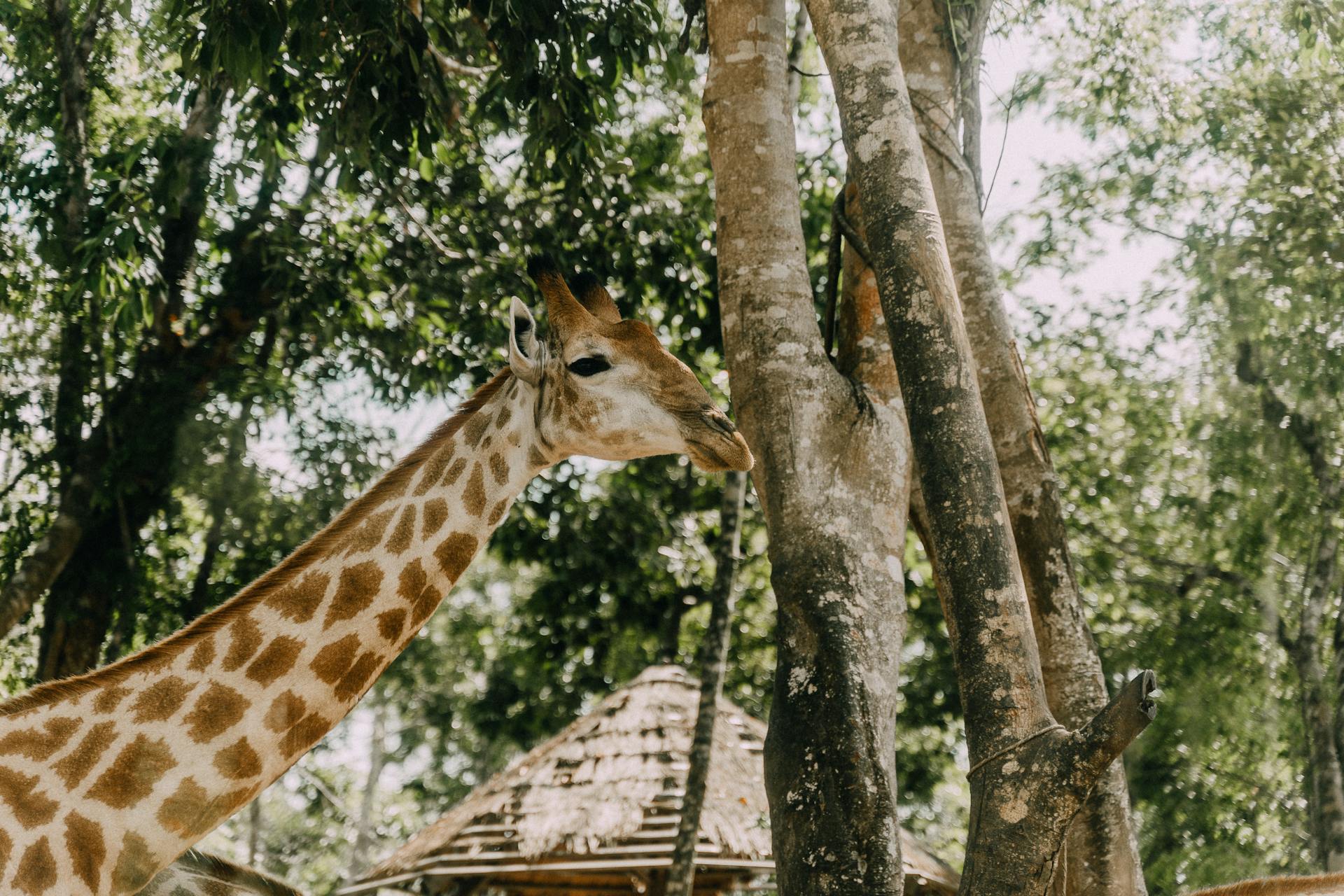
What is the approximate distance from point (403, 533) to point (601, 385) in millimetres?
864

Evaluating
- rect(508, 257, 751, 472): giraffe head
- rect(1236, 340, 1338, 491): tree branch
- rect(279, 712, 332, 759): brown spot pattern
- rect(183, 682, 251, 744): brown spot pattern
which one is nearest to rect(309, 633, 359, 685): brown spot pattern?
rect(279, 712, 332, 759): brown spot pattern

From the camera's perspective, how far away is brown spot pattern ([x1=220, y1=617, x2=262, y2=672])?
363 centimetres

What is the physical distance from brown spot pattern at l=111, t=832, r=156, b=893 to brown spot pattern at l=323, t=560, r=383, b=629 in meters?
0.82

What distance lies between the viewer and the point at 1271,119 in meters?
11.1

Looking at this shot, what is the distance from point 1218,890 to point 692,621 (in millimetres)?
12663

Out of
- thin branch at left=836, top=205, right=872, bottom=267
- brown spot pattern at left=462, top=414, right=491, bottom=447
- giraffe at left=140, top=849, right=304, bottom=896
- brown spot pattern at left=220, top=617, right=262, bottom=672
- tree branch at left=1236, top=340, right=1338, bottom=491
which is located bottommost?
giraffe at left=140, top=849, right=304, bottom=896

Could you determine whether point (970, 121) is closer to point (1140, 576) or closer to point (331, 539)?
point (331, 539)

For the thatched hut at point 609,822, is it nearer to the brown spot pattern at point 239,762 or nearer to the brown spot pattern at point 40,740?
the brown spot pattern at point 239,762

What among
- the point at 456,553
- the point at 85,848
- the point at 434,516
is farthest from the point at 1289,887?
the point at 85,848

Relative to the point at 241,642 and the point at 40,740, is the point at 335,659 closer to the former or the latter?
the point at 241,642

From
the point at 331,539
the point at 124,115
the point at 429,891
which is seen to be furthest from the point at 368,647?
the point at 124,115

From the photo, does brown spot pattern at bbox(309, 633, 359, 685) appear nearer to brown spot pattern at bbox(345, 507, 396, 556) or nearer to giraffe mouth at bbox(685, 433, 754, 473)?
brown spot pattern at bbox(345, 507, 396, 556)

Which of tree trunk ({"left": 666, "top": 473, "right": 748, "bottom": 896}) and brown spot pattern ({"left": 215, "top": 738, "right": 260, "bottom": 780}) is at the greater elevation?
tree trunk ({"left": 666, "top": 473, "right": 748, "bottom": 896})

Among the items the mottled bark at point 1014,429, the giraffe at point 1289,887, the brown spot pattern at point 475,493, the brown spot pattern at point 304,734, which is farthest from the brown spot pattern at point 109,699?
the giraffe at point 1289,887
